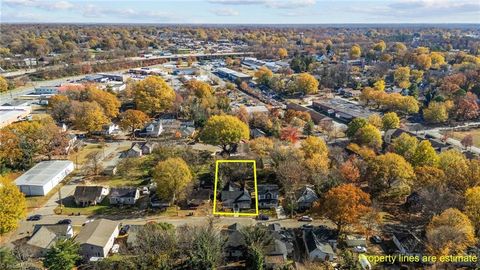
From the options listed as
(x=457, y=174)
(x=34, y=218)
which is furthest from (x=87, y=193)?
(x=457, y=174)

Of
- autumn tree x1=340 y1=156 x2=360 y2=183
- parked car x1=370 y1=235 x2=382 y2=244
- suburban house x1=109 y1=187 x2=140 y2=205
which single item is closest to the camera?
parked car x1=370 y1=235 x2=382 y2=244

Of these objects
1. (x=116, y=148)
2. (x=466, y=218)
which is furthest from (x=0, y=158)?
(x=466, y=218)

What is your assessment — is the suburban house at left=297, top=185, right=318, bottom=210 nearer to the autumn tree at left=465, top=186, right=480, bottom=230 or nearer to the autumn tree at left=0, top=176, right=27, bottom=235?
the autumn tree at left=465, top=186, right=480, bottom=230

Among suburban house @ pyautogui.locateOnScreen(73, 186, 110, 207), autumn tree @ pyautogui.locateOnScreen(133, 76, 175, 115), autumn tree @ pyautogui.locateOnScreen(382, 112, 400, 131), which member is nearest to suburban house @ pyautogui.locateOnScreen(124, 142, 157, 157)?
suburban house @ pyautogui.locateOnScreen(73, 186, 110, 207)

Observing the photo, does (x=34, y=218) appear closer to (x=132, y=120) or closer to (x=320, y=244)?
(x=132, y=120)

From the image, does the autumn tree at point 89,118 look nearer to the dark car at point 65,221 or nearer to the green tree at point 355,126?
the dark car at point 65,221

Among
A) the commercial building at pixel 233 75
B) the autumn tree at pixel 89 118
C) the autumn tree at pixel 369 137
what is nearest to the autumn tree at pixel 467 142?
the autumn tree at pixel 369 137
